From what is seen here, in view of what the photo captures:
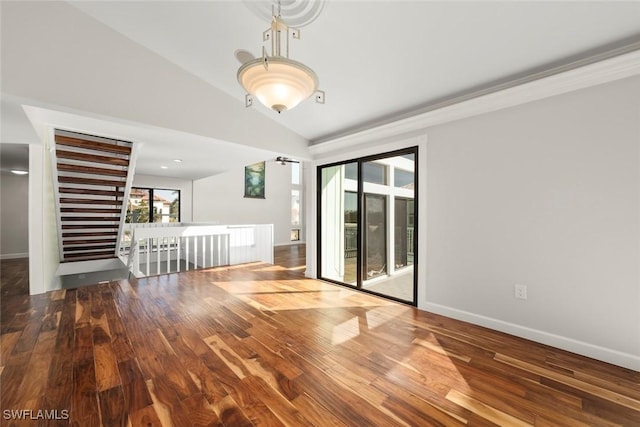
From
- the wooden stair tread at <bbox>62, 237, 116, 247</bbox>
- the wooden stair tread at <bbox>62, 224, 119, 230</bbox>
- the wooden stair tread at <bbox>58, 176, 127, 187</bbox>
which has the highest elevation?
the wooden stair tread at <bbox>58, 176, 127, 187</bbox>

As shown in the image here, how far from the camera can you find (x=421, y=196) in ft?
10.1

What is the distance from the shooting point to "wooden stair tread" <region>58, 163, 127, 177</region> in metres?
4.06

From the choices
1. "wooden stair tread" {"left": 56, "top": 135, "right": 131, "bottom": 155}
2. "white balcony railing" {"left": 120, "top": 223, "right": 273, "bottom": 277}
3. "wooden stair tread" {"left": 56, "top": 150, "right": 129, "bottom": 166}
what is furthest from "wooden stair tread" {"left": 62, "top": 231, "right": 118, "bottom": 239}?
"wooden stair tread" {"left": 56, "top": 135, "right": 131, "bottom": 155}

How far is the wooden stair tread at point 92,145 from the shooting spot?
12.1 ft

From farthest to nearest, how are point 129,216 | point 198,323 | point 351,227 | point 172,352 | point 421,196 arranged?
1. point 129,216
2. point 351,227
3. point 421,196
4. point 198,323
5. point 172,352

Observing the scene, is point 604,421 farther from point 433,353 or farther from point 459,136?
point 459,136

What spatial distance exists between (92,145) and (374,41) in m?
4.17

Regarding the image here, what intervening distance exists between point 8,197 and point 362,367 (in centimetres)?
927

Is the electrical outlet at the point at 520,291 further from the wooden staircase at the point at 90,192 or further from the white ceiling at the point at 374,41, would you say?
the wooden staircase at the point at 90,192

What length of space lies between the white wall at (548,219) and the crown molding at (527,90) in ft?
0.22

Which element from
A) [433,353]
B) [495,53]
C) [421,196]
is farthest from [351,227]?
[495,53]

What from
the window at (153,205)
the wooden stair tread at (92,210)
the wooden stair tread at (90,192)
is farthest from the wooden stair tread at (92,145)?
the window at (153,205)

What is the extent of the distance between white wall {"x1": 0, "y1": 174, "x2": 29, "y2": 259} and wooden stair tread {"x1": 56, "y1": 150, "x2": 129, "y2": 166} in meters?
4.58

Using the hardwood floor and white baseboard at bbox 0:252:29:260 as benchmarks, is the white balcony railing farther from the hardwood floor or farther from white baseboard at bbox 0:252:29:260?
white baseboard at bbox 0:252:29:260
